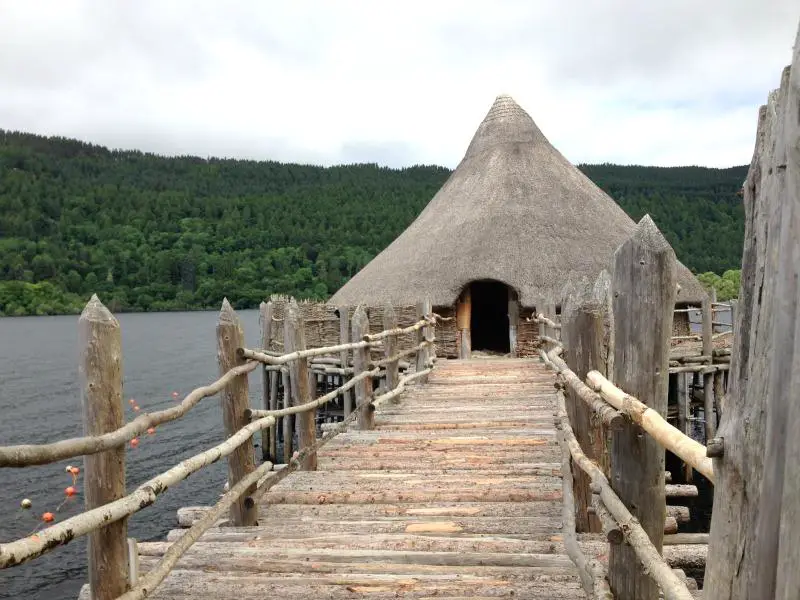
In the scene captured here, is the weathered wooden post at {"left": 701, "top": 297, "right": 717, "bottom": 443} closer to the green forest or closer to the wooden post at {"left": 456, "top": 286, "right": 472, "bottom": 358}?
the wooden post at {"left": 456, "top": 286, "right": 472, "bottom": 358}

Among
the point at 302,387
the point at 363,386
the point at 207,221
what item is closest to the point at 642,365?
the point at 302,387

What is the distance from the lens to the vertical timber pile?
1.41 metres

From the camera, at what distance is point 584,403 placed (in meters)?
4.19

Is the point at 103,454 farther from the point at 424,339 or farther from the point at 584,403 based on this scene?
the point at 424,339

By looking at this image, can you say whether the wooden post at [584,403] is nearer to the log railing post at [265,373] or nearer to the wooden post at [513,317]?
the log railing post at [265,373]

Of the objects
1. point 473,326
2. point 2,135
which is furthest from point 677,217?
point 2,135

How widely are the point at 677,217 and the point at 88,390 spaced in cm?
6442

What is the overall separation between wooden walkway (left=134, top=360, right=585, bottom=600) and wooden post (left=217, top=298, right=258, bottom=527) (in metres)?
0.12

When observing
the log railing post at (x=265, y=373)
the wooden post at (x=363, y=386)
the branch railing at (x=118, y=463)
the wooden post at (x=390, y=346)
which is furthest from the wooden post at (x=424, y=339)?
the branch railing at (x=118, y=463)

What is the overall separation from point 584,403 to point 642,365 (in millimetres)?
1708

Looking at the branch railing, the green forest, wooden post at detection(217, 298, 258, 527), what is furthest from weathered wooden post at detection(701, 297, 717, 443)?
the green forest

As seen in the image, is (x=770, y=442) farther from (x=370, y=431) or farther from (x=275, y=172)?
(x=275, y=172)

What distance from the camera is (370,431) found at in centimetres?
738

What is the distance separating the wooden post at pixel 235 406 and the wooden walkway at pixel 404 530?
4.8 inches
